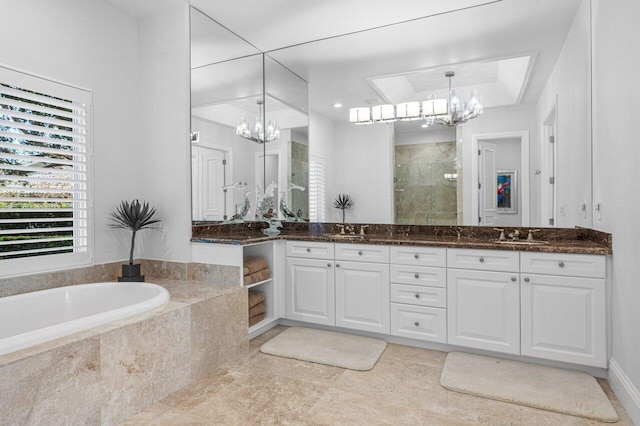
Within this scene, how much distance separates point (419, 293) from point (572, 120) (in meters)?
1.68

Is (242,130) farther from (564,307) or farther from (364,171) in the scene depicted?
(564,307)

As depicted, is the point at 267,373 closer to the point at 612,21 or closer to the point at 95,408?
the point at 95,408

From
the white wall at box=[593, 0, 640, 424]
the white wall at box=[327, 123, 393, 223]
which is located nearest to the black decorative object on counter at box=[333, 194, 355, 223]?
the white wall at box=[327, 123, 393, 223]

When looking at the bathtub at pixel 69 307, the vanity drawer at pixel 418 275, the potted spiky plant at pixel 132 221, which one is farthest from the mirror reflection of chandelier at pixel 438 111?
the bathtub at pixel 69 307

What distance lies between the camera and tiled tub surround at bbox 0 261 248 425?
1.54m

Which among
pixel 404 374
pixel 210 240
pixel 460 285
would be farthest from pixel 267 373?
pixel 460 285

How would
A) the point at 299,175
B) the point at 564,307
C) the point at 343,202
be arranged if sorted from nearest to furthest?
A: the point at 564,307, the point at 343,202, the point at 299,175

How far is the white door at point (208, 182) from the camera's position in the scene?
3.16 m

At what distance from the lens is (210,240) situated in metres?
2.97

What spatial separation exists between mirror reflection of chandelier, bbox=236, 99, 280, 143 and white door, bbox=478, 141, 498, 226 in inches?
76.9

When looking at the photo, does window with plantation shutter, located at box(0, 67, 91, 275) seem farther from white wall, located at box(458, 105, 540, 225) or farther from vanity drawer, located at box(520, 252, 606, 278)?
vanity drawer, located at box(520, 252, 606, 278)

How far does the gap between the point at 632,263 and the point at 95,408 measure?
8.94 feet

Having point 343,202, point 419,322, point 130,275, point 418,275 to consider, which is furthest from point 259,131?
point 419,322

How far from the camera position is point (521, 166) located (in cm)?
305
